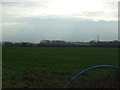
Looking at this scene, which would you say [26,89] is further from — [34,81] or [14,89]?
[34,81]

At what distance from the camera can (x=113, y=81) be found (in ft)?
18.8

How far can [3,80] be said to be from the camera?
23.3 feet

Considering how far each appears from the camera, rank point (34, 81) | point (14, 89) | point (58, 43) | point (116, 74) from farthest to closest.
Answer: point (58, 43)
point (34, 81)
point (116, 74)
point (14, 89)

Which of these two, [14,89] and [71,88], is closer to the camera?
[71,88]

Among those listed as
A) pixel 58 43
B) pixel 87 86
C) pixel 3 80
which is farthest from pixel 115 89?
pixel 58 43

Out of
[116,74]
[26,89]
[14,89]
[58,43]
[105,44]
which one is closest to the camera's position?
[26,89]

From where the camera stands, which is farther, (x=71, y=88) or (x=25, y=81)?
(x=25, y=81)

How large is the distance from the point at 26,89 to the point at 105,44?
63.2m

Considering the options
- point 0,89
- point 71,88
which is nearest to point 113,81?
point 71,88

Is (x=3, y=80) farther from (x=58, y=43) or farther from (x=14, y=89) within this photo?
(x=58, y=43)

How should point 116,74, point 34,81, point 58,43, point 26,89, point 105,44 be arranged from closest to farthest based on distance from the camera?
point 26,89 → point 116,74 → point 34,81 → point 105,44 → point 58,43

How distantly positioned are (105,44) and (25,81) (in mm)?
61430

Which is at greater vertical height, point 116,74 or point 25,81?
point 116,74

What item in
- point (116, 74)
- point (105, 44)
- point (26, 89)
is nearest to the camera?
point (26, 89)
